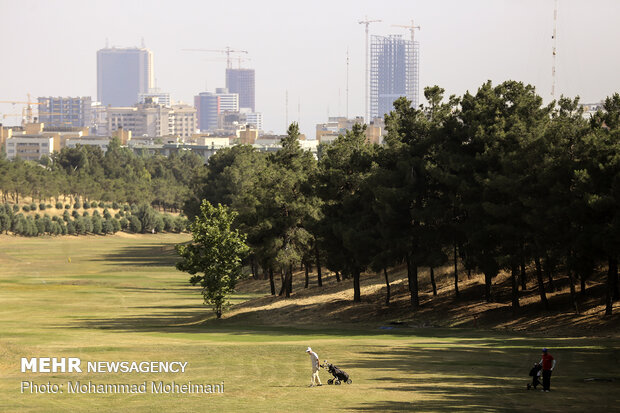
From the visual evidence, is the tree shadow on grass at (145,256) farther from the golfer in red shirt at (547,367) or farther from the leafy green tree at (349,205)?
the golfer in red shirt at (547,367)

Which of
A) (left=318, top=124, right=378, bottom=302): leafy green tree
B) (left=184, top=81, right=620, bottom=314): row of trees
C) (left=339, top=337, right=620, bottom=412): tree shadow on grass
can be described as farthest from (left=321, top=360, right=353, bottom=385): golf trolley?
(left=318, top=124, right=378, bottom=302): leafy green tree

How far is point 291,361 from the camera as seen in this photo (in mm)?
48781

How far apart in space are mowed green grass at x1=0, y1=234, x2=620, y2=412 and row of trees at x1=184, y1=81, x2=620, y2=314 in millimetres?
5871

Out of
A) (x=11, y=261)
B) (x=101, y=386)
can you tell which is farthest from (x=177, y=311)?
(x=11, y=261)

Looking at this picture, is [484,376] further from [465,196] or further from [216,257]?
[216,257]

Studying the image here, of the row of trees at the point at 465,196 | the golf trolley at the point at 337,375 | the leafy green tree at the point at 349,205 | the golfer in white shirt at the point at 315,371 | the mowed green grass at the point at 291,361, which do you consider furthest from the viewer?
the leafy green tree at the point at 349,205

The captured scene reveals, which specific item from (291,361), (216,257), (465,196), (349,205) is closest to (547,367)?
(291,361)

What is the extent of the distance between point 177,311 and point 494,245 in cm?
3131

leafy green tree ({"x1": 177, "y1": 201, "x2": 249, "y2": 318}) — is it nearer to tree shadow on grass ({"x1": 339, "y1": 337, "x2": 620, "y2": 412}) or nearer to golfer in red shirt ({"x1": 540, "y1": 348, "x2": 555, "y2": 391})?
tree shadow on grass ({"x1": 339, "y1": 337, "x2": 620, "y2": 412})

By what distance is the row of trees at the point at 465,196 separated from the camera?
59.2m

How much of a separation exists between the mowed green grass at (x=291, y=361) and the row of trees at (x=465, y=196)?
5871 millimetres

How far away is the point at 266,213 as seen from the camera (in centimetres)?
8606

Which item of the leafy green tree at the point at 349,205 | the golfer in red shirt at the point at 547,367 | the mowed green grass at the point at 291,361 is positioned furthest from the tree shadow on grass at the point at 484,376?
the leafy green tree at the point at 349,205

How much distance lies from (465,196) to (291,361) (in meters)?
23.4
